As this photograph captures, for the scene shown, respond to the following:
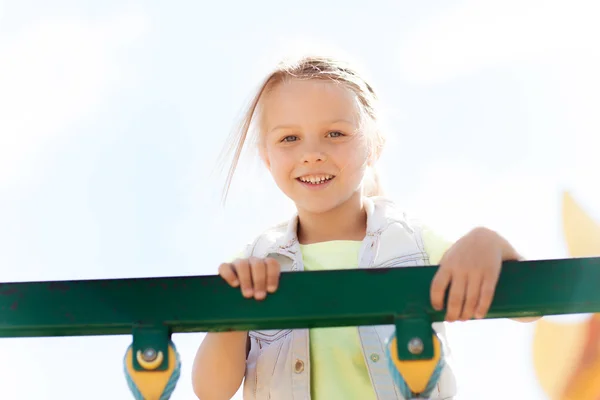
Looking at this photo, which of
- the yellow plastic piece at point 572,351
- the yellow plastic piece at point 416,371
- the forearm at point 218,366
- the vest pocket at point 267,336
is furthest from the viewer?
the vest pocket at point 267,336

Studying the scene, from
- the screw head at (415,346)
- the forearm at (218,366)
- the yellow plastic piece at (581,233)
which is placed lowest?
the screw head at (415,346)

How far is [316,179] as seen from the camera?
279 centimetres

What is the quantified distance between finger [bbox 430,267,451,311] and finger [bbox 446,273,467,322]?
0.05 feet

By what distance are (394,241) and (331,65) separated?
2.48ft

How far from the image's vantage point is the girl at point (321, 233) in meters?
2.43

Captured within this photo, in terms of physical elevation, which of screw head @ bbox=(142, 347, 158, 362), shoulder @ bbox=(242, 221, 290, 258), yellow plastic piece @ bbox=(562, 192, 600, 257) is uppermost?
shoulder @ bbox=(242, 221, 290, 258)

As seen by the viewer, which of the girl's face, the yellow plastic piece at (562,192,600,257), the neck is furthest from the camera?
the neck

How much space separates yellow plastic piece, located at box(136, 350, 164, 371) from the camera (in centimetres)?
135

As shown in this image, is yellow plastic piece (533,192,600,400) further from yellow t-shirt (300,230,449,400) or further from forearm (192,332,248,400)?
forearm (192,332,248,400)

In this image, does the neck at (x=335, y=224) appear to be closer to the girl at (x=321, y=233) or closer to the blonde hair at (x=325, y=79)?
the girl at (x=321, y=233)

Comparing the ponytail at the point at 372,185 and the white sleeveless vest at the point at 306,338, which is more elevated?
the ponytail at the point at 372,185

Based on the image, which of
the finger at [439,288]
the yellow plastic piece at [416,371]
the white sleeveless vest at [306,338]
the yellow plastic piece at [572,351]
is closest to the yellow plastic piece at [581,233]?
the yellow plastic piece at [572,351]

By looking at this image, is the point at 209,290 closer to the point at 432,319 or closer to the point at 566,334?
the point at 432,319

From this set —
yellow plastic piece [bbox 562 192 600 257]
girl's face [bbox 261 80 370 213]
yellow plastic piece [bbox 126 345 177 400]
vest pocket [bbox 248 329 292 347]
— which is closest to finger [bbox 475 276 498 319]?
yellow plastic piece [bbox 126 345 177 400]
